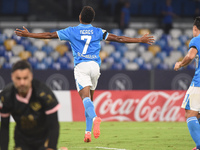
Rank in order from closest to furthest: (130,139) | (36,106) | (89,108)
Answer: (36,106), (89,108), (130,139)

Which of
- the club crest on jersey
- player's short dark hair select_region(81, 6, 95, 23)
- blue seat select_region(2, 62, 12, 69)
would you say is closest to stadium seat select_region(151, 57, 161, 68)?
blue seat select_region(2, 62, 12, 69)

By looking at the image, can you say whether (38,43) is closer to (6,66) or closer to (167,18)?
(6,66)

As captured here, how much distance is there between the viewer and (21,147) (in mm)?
4930

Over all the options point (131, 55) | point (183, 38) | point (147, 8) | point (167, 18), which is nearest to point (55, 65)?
point (131, 55)

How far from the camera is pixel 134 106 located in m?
14.4

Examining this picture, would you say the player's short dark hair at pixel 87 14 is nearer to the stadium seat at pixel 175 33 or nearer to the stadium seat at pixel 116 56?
the stadium seat at pixel 116 56

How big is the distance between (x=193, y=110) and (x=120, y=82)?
9.71m

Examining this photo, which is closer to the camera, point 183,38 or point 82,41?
point 82,41

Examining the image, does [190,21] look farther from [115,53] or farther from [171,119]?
[171,119]

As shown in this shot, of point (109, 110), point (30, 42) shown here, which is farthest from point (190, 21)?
point (109, 110)

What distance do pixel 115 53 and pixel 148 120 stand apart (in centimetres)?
521

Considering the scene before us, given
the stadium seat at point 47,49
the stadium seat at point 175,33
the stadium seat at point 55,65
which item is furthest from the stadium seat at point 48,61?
the stadium seat at point 175,33

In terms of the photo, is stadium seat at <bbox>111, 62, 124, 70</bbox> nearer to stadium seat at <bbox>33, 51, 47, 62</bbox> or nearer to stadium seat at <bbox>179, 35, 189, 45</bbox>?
stadium seat at <bbox>33, 51, 47, 62</bbox>

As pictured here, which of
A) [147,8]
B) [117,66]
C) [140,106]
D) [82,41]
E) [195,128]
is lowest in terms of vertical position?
[140,106]
